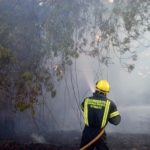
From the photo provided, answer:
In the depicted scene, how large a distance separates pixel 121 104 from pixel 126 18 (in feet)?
47.3

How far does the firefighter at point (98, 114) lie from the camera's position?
24.4ft

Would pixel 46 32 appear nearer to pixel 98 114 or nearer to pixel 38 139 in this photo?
pixel 98 114

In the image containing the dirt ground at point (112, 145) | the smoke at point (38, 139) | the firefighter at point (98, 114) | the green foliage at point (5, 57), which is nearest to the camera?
the firefighter at point (98, 114)

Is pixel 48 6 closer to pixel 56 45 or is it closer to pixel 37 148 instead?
pixel 56 45

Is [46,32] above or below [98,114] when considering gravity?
above

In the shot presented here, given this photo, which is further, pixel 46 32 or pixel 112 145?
pixel 112 145

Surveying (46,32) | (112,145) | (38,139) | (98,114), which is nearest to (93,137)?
(98,114)

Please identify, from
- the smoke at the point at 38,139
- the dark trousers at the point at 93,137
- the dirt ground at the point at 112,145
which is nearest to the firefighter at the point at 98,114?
the dark trousers at the point at 93,137

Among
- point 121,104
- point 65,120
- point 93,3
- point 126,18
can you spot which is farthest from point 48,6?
point 121,104

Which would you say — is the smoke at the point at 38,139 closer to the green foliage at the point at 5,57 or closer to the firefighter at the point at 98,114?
the green foliage at the point at 5,57

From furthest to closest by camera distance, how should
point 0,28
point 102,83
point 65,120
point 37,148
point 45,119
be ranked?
point 65,120, point 45,119, point 37,148, point 0,28, point 102,83

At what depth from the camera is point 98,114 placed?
7492 mm

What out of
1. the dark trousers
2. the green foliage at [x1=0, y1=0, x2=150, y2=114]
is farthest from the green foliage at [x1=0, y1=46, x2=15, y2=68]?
the dark trousers

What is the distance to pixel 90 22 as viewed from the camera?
11641 millimetres
